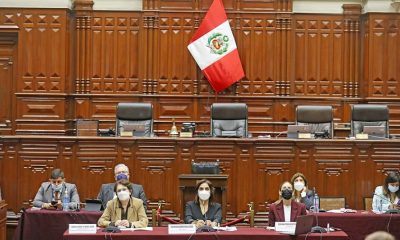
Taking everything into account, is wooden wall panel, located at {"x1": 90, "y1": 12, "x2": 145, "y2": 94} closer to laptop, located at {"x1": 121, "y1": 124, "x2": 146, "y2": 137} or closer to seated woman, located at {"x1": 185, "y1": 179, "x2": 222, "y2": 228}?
laptop, located at {"x1": 121, "y1": 124, "x2": 146, "y2": 137}

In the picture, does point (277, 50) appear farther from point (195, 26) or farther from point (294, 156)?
point (294, 156)

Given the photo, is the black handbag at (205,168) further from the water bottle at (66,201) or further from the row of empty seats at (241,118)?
the row of empty seats at (241,118)

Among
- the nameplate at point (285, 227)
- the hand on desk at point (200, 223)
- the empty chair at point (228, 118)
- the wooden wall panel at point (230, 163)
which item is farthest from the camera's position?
the empty chair at point (228, 118)

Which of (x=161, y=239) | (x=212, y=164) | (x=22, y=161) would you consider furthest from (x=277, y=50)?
(x=161, y=239)

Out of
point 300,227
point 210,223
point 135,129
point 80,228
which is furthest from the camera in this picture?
point 135,129

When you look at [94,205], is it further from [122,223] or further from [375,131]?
[375,131]

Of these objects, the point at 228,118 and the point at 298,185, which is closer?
the point at 298,185

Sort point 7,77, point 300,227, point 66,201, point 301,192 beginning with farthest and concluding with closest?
1. point 7,77
2. point 66,201
3. point 301,192
4. point 300,227

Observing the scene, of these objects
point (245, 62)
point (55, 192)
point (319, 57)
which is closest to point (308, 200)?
point (55, 192)

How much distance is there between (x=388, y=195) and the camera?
30.0 feet

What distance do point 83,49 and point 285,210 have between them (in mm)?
7169

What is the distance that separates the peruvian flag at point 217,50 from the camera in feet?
44.7

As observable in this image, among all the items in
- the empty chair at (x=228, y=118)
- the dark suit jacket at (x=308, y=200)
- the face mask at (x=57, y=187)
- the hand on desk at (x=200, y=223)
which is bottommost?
the hand on desk at (x=200, y=223)

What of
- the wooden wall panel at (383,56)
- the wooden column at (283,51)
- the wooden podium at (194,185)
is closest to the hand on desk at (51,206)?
the wooden podium at (194,185)
